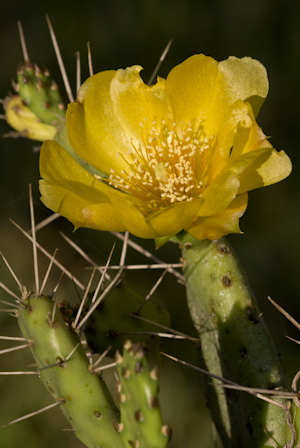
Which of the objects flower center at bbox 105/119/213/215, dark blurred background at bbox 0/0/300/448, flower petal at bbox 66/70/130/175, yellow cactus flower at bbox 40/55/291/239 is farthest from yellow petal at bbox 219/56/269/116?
dark blurred background at bbox 0/0/300/448

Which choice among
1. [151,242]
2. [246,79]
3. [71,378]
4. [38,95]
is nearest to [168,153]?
[246,79]

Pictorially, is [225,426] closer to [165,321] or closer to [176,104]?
[165,321]

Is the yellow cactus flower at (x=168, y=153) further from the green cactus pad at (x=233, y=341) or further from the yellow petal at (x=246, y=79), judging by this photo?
the green cactus pad at (x=233, y=341)

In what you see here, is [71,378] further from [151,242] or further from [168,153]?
[151,242]

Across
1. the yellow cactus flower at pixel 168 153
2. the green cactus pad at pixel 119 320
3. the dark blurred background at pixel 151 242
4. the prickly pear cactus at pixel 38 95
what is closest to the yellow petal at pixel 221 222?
the yellow cactus flower at pixel 168 153

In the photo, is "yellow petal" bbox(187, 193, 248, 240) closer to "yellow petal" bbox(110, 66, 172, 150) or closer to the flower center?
the flower center

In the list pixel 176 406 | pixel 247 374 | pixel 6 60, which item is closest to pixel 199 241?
pixel 247 374
